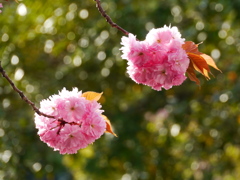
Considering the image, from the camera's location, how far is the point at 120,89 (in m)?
4.12

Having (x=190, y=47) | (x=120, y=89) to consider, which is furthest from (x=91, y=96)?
(x=120, y=89)

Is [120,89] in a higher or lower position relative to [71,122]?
lower

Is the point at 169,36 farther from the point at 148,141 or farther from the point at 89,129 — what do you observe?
the point at 148,141

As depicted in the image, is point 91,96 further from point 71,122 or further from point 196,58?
point 196,58

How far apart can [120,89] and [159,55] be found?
2.66m

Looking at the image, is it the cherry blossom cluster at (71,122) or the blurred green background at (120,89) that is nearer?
the cherry blossom cluster at (71,122)

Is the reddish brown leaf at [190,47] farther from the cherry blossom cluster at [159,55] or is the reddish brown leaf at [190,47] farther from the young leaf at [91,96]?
the young leaf at [91,96]

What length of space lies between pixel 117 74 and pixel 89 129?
99.3 inches

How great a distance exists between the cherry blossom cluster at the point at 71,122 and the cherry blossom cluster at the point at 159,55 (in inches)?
5.6

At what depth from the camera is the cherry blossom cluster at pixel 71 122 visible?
56.5 inches

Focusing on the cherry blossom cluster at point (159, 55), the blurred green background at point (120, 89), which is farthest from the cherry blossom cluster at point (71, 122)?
the blurred green background at point (120, 89)

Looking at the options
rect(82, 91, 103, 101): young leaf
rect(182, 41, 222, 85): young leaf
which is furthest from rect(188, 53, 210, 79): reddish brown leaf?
rect(82, 91, 103, 101): young leaf

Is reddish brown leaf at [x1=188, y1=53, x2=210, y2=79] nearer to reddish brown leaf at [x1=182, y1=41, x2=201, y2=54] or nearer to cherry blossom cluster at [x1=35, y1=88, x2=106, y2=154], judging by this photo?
reddish brown leaf at [x1=182, y1=41, x2=201, y2=54]

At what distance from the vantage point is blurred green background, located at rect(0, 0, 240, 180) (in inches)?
131
